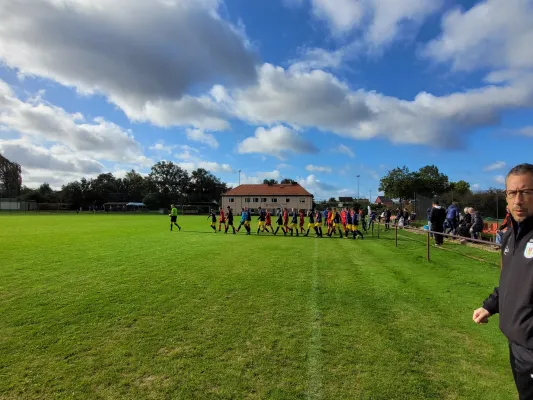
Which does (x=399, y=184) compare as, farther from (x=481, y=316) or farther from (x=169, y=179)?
(x=169, y=179)

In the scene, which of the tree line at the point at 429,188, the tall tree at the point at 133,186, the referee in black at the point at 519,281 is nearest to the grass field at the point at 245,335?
the referee in black at the point at 519,281

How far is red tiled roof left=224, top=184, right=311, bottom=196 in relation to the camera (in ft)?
261

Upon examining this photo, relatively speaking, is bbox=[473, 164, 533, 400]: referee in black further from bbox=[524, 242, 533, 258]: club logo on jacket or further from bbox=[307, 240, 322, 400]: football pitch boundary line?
bbox=[307, 240, 322, 400]: football pitch boundary line

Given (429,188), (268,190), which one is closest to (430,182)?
(429,188)

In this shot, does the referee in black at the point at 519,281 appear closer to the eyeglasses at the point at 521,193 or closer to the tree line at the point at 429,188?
the eyeglasses at the point at 521,193

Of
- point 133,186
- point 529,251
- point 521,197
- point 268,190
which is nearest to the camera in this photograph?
point 529,251

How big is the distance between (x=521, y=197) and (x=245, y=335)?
144 inches

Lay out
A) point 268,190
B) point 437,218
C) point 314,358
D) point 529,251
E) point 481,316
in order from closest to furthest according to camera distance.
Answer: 1. point 529,251
2. point 481,316
3. point 314,358
4. point 437,218
5. point 268,190

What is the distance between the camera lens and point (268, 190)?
81562 millimetres

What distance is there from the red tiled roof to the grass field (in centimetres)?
7052

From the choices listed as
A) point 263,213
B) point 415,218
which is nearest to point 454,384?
point 263,213

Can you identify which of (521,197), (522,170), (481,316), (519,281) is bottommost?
(481,316)

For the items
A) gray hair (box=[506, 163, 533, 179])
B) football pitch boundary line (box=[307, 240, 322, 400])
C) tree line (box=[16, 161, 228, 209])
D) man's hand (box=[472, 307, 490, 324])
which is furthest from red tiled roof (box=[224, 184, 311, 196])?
gray hair (box=[506, 163, 533, 179])

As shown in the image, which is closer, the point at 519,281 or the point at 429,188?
the point at 519,281
